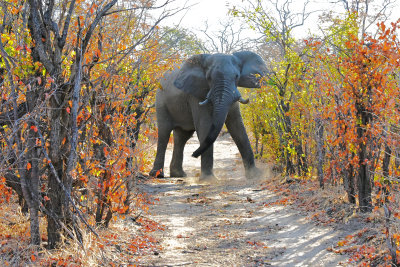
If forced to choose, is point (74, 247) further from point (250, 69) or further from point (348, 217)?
point (250, 69)

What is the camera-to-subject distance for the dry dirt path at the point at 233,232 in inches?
258

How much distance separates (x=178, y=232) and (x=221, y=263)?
1.93m

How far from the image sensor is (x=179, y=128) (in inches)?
690

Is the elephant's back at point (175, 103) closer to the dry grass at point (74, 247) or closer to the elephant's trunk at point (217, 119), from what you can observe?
the elephant's trunk at point (217, 119)

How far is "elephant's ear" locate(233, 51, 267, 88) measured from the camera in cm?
1485

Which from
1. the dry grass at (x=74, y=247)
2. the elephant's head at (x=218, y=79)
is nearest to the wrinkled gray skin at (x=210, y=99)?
the elephant's head at (x=218, y=79)

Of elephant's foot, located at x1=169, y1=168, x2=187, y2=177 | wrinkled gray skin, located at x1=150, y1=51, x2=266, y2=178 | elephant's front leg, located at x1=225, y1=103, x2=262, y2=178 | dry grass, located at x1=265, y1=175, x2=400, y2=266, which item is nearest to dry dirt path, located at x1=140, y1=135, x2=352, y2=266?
dry grass, located at x1=265, y1=175, x2=400, y2=266

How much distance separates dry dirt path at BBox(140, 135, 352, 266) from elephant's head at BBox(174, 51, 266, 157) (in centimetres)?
200

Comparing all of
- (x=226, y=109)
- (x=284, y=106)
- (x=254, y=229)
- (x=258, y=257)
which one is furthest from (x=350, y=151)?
(x=226, y=109)

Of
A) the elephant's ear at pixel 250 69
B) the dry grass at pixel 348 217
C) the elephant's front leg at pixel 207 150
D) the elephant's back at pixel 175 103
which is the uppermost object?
the elephant's ear at pixel 250 69

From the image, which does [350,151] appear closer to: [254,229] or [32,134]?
[254,229]

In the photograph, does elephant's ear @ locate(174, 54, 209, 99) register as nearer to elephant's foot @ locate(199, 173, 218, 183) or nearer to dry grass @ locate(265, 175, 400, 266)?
elephant's foot @ locate(199, 173, 218, 183)

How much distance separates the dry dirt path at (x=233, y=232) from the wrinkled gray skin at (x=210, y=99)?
172 cm

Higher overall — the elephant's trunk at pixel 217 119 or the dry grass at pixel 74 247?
the elephant's trunk at pixel 217 119
